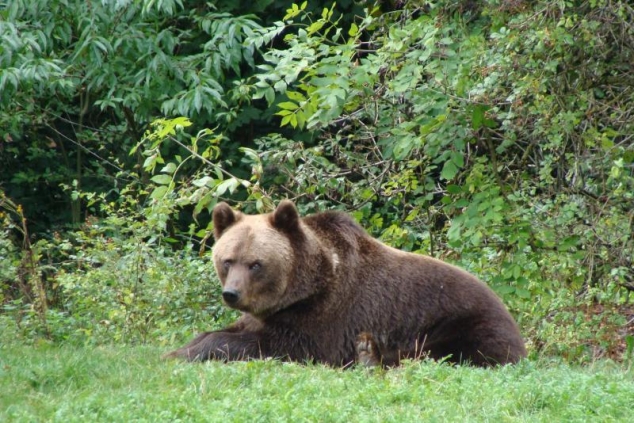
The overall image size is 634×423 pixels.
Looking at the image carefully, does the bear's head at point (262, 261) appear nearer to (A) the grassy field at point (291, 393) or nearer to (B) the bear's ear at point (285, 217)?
(B) the bear's ear at point (285, 217)

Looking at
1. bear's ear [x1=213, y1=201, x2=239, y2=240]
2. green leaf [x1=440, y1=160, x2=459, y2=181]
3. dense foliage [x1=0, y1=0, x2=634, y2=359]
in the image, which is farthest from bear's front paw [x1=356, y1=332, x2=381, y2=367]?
green leaf [x1=440, y1=160, x2=459, y2=181]

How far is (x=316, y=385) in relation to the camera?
20.3ft

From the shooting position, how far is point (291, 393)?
5.95 m

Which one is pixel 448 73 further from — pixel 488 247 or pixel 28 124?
pixel 28 124

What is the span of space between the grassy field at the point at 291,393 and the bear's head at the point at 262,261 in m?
0.91

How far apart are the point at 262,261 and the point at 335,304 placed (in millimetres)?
652

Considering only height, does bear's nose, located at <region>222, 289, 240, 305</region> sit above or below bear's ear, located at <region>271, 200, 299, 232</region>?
below

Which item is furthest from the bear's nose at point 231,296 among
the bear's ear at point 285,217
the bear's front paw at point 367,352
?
the bear's front paw at point 367,352

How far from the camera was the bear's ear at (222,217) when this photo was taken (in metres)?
8.17

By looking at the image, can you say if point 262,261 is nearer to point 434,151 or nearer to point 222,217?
point 222,217

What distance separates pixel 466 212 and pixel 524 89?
1391 millimetres

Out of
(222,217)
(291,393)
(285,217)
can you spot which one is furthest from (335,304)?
(291,393)

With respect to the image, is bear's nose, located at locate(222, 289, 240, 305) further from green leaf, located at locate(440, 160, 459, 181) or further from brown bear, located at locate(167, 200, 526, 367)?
green leaf, located at locate(440, 160, 459, 181)

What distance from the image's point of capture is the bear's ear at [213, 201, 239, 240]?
817cm
